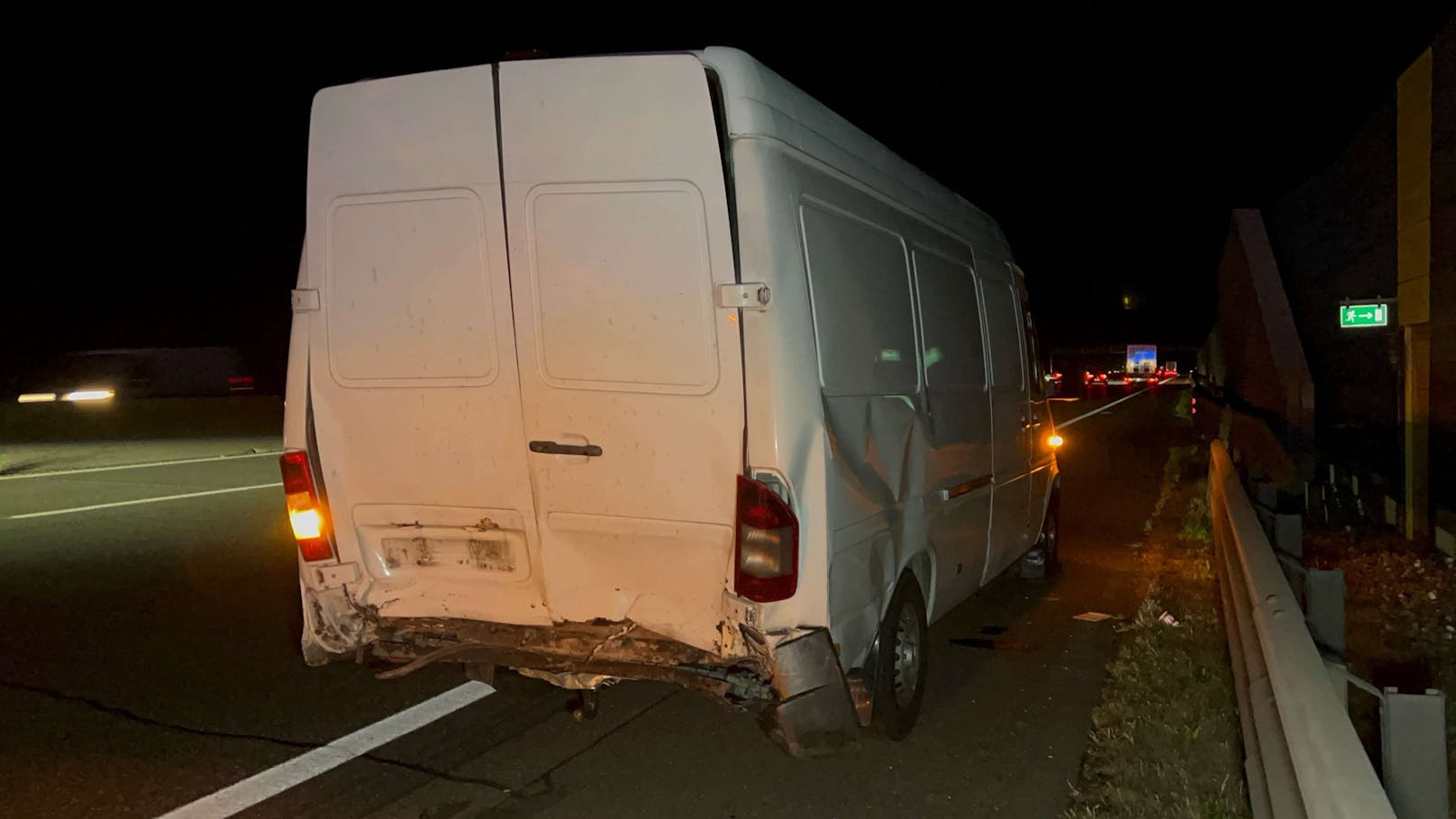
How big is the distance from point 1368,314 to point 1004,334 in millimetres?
9179

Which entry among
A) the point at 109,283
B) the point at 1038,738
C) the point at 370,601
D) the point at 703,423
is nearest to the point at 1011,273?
the point at 1038,738

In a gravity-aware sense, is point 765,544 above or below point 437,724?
above

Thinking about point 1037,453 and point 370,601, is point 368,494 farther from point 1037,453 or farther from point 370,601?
point 1037,453

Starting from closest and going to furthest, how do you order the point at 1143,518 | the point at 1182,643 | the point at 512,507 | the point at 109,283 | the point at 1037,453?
the point at 512,507
the point at 1182,643
the point at 1037,453
the point at 1143,518
the point at 109,283

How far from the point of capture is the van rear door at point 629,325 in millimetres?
4246

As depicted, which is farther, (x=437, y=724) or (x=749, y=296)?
(x=437, y=724)

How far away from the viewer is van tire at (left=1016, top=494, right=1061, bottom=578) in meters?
9.09

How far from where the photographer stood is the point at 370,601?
4.97 metres

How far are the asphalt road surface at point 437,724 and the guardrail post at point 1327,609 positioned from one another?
1.22 meters

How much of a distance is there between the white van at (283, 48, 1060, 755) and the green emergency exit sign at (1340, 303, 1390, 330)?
1161 centimetres

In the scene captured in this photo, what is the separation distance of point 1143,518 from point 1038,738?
7917 mm

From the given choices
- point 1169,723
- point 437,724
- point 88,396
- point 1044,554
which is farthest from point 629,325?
point 88,396

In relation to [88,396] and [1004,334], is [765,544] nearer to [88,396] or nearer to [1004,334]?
[1004,334]

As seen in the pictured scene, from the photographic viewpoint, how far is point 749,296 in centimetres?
417
